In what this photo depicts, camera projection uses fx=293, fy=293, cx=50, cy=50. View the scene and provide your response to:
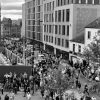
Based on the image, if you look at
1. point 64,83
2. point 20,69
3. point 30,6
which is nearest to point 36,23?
point 30,6

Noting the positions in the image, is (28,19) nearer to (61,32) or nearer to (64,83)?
(61,32)

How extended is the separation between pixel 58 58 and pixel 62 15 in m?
10.9

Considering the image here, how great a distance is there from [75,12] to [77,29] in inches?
126

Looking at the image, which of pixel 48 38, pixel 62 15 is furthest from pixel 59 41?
pixel 48 38

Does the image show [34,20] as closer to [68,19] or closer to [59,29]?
[59,29]

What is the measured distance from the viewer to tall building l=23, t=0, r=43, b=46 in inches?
3789

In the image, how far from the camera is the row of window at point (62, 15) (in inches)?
2231

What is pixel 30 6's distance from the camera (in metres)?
115

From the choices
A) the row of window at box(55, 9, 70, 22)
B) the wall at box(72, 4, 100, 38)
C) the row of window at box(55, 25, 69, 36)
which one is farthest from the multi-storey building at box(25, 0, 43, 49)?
the wall at box(72, 4, 100, 38)

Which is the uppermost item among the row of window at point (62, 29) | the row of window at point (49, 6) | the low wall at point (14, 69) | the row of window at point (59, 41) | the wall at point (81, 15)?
the row of window at point (49, 6)

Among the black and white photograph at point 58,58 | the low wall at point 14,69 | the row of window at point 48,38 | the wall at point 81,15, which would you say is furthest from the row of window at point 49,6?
the low wall at point 14,69

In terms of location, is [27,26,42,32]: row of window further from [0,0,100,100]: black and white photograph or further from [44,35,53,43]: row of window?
[44,35,53,43]: row of window

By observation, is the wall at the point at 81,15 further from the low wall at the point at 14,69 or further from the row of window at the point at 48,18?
the low wall at the point at 14,69

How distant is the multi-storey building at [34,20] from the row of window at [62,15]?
28650mm
